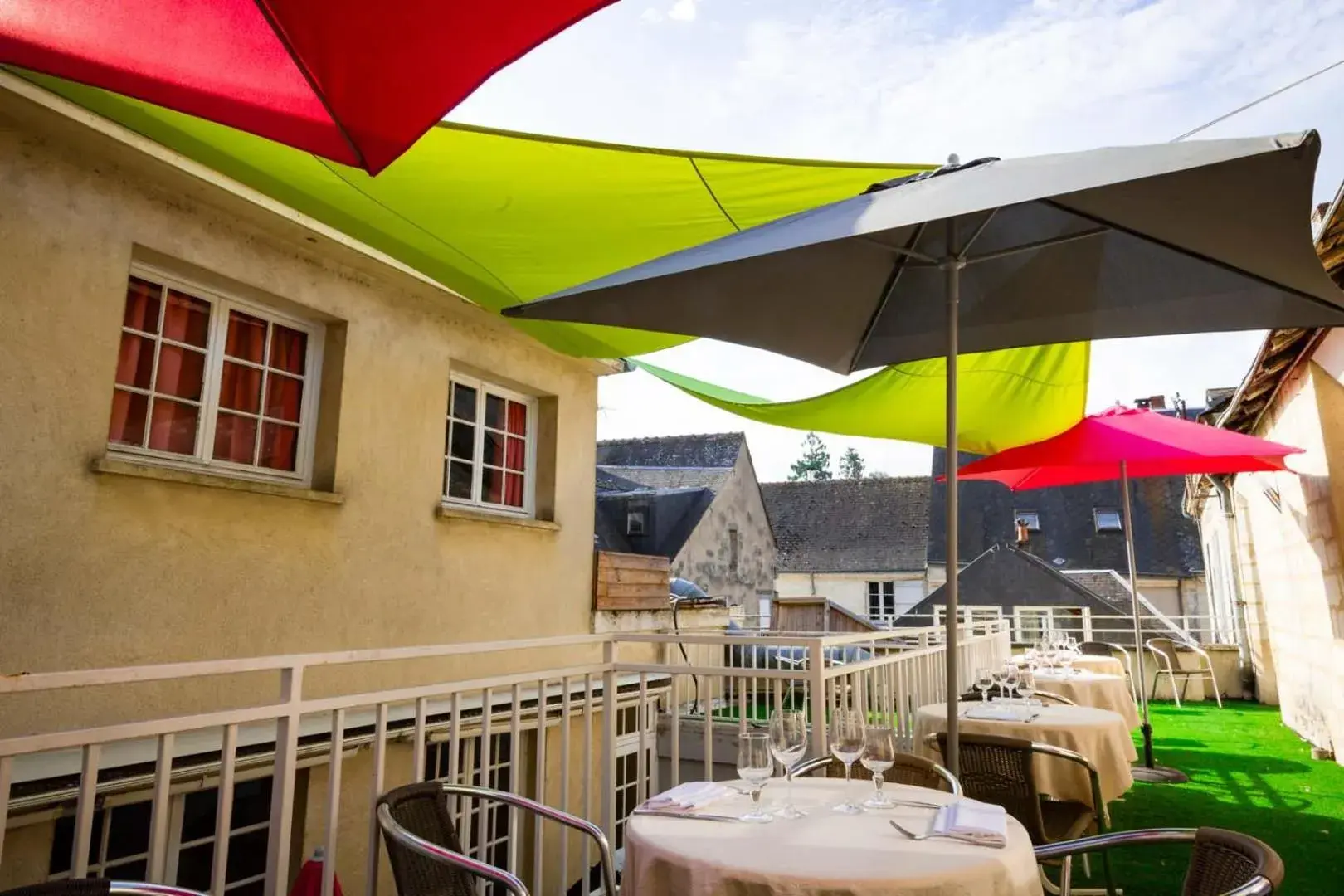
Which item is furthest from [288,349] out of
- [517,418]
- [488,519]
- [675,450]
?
[675,450]

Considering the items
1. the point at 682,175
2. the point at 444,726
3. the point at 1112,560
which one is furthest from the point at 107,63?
the point at 1112,560

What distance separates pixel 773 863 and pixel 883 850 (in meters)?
0.29

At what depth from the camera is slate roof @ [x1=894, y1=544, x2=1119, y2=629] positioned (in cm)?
1606

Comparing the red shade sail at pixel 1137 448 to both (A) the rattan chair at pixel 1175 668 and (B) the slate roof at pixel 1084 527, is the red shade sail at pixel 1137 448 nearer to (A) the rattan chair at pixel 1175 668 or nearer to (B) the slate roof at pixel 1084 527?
(A) the rattan chair at pixel 1175 668

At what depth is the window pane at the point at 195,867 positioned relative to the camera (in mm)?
4488

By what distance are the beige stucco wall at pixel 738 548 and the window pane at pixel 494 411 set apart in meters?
9.94

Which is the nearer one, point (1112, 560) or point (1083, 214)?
point (1083, 214)

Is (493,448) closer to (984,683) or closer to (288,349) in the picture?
(288,349)

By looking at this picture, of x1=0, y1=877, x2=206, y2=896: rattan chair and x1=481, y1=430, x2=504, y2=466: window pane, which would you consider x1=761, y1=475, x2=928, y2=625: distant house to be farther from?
x1=0, y1=877, x2=206, y2=896: rattan chair

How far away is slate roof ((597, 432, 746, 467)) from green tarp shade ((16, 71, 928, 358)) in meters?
16.7

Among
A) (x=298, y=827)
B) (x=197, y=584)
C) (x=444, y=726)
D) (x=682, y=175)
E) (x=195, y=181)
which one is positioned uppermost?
(x=195, y=181)

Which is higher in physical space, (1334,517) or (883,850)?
(1334,517)

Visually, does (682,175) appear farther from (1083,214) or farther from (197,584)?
(197,584)

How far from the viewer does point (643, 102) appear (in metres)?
3.67
